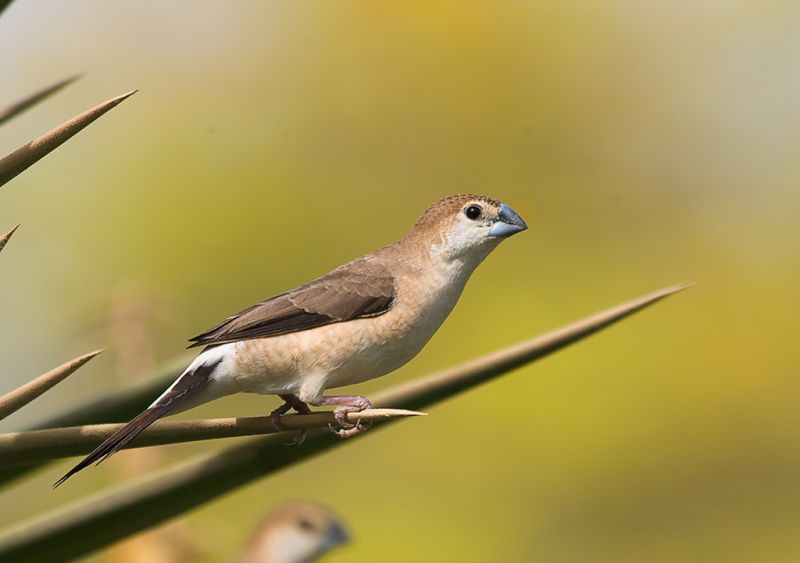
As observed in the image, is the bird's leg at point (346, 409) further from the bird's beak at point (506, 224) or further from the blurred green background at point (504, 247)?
the blurred green background at point (504, 247)

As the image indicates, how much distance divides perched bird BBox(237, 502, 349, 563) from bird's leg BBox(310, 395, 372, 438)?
4.03 m

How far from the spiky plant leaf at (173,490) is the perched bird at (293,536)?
477 cm

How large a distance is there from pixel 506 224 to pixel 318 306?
68 cm

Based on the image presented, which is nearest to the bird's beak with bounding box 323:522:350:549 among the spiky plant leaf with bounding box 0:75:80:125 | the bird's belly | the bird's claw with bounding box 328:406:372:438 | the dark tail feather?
the bird's belly

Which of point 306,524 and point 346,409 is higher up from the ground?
point 346,409

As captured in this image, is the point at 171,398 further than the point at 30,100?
Yes

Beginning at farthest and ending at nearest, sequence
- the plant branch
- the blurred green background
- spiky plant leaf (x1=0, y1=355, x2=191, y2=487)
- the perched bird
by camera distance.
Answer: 1. the blurred green background
2. the perched bird
3. spiky plant leaf (x1=0, y1=355, x2=191, y2=487)
4. the plant branch

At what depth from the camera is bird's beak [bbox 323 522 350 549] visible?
284 inches

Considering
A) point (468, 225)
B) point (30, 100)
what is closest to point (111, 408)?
point (30, 100)

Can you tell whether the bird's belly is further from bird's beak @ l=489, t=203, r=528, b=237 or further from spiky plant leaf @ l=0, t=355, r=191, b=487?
bird's beak @ l=489, t=203, r=528, b=237

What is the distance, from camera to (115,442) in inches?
82.9

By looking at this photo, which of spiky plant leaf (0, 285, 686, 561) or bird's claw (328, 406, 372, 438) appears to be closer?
spiky plant leaf (0, 285, 686, 561)

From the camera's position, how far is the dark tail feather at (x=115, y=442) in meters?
1.87

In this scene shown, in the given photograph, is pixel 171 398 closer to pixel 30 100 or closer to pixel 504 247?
pixel 30 100
